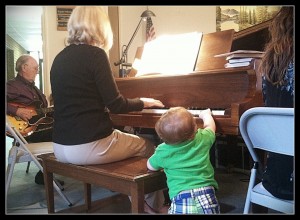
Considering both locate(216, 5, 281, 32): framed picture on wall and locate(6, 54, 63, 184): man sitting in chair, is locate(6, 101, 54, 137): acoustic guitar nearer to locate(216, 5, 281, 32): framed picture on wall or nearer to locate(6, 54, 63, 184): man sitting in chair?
locate(6, 54, 63, 184): man sitting in chair

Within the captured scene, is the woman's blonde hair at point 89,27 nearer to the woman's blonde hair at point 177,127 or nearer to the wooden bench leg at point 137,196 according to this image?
the woman's blonde hair at point 177,127

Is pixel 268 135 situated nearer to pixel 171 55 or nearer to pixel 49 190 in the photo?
pixel 171 55

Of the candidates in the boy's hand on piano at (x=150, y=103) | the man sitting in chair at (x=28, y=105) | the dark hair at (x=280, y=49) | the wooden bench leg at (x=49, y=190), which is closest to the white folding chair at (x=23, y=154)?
the wooden bench leg at (x=49, y=190)

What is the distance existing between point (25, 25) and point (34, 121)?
86 cm

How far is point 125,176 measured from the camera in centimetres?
148

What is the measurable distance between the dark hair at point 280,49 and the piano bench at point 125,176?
634mm

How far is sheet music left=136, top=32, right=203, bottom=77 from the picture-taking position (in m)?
2.12

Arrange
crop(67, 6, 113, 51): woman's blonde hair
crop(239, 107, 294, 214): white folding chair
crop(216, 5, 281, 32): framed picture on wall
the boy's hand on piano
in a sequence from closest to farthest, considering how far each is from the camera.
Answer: crop(239, 107, 294, 214): white folding chair, crop(67, 6, 113, 51): woman's blonde hair, the boy's hand on piano, crop(216, 5, 281, 32): framed picture on wall

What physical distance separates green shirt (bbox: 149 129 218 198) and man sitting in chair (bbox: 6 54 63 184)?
55.8 inches

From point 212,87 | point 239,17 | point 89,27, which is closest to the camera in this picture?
point 89,27

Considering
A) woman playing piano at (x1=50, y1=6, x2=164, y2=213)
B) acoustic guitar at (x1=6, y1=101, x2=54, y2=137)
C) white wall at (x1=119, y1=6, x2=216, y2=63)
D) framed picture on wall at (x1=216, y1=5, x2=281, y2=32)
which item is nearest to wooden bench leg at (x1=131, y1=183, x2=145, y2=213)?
woman playing piano at (x1=50, y1=6, x2=164, y2=213)

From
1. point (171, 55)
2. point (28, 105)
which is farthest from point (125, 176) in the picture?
point (28, 105)
